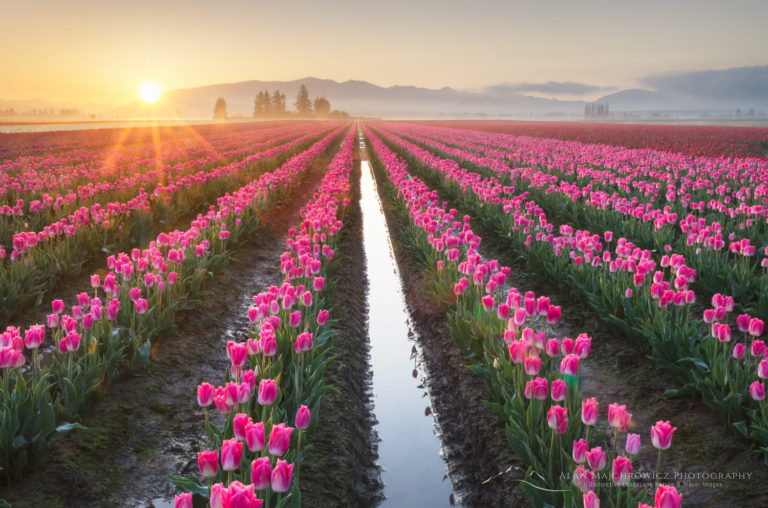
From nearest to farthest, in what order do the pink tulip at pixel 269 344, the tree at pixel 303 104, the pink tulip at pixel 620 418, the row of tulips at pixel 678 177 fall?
1. the pink tulip at pixel 620 418
2. the pink tulip at pixel 269 344
3. the row of tulips at pixel 678 177
4. the tree at pixel 303 104

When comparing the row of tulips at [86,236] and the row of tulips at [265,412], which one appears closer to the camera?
the row of tulips at [265,412]

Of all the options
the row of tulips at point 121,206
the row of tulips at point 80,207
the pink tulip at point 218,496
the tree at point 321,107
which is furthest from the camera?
the tree at point 321,107

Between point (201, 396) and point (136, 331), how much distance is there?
2535 mm

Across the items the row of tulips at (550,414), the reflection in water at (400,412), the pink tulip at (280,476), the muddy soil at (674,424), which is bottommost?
the reflection in water at (400,412)

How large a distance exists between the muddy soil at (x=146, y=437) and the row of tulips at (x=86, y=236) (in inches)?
73.7

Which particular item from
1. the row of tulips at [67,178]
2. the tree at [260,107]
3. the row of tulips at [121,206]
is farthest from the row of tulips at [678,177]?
the tree at [260,107]

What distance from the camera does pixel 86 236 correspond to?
318 inches

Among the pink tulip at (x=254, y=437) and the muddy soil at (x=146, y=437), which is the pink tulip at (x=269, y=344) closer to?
the muddy soil at (x=146, y=437)

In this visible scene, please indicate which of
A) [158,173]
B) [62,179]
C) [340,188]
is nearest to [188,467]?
[340,188]

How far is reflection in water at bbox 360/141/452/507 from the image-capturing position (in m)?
3.79

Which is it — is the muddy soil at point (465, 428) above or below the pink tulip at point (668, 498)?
below

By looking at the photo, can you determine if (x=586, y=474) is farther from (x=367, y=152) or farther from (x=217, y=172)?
(x=367, y=152)

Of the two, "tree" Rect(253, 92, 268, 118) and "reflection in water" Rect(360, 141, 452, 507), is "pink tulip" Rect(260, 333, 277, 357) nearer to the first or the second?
"reflection in water" Rect(360, 141, 452, 507)

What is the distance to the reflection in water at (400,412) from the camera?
3793mm
